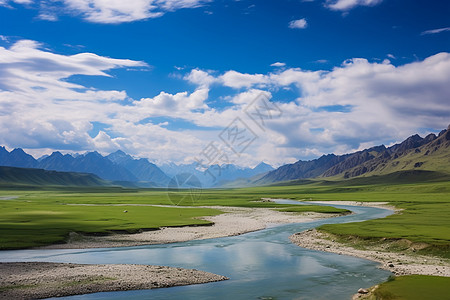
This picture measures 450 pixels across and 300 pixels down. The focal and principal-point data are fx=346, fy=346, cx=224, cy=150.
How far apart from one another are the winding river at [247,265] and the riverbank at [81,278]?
4.16ft

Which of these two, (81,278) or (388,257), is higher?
(81,278)

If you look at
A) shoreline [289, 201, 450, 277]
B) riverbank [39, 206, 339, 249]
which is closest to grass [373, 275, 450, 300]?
shoreline [289, 201, 450, 277]

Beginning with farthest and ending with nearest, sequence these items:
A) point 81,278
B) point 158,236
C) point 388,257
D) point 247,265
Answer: point 158,236, point 388,257, point 247,265, point 81,278

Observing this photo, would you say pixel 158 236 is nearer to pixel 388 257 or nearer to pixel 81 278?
pixel 81 278

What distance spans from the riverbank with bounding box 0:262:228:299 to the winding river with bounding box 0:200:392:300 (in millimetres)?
1269

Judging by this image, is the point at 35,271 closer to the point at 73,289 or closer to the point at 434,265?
the point at 73,289

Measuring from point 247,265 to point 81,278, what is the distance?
1714cm

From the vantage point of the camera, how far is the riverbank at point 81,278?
28844 mm

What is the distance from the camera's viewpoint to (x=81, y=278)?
105 feet

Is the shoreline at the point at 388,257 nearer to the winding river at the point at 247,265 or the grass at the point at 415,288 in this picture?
the winding river at the point at 247,265

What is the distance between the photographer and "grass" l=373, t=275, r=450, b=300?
82.7ft

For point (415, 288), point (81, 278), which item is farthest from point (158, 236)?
point (415, 288)

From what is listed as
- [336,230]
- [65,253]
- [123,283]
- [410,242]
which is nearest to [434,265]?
[410,242]

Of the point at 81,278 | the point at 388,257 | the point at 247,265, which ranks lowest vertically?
the point at 388,257
